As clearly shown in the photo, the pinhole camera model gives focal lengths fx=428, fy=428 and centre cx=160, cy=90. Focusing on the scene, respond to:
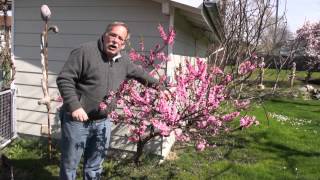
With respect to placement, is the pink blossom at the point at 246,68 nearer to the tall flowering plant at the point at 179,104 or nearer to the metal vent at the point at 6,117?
the tall flowering plant at the point at 179,104

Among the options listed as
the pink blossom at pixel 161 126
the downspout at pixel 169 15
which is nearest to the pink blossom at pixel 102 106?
Result: the pink blossom at pixel 161 126

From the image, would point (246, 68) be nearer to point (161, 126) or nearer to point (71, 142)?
point (161, 126)

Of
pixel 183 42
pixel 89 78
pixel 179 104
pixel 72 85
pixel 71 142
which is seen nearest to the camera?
pixel 72 85

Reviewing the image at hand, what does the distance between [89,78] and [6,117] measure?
3.27m

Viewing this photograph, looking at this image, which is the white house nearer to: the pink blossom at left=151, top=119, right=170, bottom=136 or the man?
the pink blossom at left=151, top=119, right=170, bottom=136

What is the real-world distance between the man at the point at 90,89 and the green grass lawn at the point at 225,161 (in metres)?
1.35

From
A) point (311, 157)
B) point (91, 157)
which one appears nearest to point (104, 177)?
point (91, 157)

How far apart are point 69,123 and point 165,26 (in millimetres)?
2670

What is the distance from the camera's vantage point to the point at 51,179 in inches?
209

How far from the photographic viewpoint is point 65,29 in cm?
659

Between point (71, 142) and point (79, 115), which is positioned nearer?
point (79, 115)

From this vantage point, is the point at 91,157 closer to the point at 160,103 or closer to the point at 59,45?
the point at 160,103

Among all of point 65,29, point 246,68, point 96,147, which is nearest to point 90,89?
point 96,147

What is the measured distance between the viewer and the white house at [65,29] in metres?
6.18
